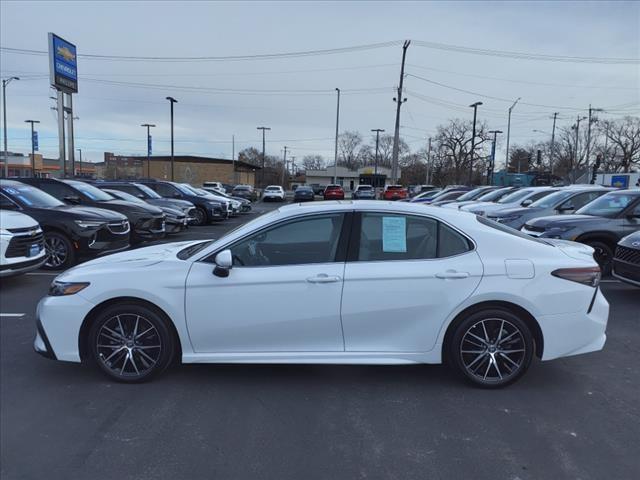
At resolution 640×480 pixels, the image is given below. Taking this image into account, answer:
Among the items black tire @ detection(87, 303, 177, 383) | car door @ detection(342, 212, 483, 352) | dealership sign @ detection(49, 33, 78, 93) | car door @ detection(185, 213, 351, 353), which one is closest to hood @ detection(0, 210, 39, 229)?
black tire @ detection(87, 303, 177, 383)

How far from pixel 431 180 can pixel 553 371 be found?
96468 mm

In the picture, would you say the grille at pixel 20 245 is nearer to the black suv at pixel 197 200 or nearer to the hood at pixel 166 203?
the hood at pixel 166 203

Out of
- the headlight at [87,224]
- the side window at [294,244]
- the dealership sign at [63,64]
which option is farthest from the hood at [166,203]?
the dealership sign at [63,64]

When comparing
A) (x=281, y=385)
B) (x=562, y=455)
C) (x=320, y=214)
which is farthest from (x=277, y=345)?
(x=562, y=455)

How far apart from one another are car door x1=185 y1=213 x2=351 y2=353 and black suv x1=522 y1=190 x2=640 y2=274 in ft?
19.7

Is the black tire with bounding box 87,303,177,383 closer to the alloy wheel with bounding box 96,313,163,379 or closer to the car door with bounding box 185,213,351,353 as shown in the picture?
the alloy wheel with bounding box 96,313,163,379

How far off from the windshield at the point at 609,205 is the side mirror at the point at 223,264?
7.64m

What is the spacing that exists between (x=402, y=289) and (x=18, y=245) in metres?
6.24

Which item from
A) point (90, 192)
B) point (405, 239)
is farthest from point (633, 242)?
point (90, 192)

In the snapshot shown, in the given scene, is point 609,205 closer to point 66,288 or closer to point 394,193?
point 66,288

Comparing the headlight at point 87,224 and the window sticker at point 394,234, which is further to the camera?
the headlight at point 87,224

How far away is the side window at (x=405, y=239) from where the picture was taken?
3.97 meters

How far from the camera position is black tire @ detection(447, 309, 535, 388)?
154 inches

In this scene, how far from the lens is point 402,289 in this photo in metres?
3.85
